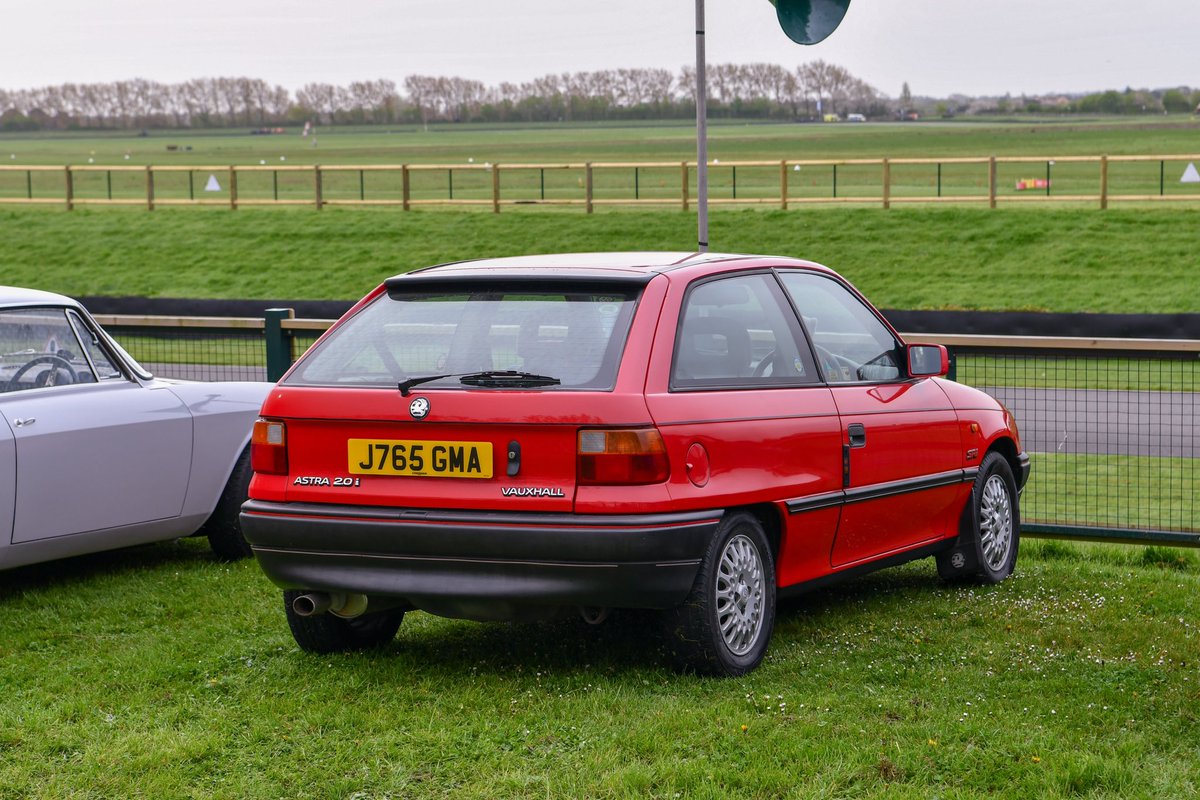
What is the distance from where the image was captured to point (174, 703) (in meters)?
5.43

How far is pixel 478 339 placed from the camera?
5516 mm

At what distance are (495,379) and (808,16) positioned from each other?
6.00 m

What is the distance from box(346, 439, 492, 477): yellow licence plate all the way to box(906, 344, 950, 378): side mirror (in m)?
2.39

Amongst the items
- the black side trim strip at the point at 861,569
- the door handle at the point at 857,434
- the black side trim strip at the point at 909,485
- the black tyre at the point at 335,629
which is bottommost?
the black tyre at the point at 335,629

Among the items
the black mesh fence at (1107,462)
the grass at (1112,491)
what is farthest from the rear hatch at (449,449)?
the grass at (1112,491)

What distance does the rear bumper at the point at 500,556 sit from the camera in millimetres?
5102

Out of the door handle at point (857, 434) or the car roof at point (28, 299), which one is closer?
the door handle at point (857, 434)

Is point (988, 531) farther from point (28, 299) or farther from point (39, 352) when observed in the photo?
point (28, 299)

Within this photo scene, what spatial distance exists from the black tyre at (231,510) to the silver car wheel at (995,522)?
3.79m

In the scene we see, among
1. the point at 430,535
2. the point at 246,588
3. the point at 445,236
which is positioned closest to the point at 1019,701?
the point at 430,535

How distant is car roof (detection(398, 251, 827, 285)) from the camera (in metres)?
5.60

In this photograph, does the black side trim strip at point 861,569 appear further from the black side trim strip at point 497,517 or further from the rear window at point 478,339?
the rear window at point 478,339

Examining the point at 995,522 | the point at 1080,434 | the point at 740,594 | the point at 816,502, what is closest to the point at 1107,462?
the point at 1080,434

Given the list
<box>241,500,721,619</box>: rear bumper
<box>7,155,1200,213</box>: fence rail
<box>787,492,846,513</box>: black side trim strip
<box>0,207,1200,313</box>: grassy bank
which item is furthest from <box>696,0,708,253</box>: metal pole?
<box>7,155,1200,213</box>: fence rail
